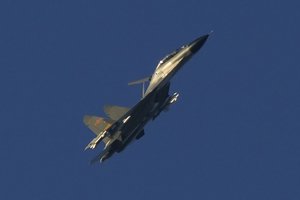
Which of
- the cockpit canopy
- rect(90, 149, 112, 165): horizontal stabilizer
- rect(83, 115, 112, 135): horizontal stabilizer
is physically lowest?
rect(90, 149, 112, 165): horizontal stabilizer

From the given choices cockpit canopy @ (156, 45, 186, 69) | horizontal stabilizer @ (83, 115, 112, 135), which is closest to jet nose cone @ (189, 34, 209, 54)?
cockpit canopy @ (156, 45, 186, 69)

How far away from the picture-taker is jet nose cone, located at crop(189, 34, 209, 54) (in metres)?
81.8

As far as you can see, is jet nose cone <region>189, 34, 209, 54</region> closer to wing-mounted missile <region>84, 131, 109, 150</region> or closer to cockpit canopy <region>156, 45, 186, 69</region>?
cockpit canopy <region>156, 45, 186, 69</region>

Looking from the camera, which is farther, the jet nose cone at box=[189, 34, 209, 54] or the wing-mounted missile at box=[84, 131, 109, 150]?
the wing-mounted missile at box=[84, 131, 109, 150]

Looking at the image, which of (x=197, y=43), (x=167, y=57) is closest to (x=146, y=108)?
(x=167, y=57)

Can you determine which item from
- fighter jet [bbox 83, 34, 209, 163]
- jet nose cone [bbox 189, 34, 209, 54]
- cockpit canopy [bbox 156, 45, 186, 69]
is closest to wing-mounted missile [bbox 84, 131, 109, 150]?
fighter jet [bbox 83, 34, 209, 163]

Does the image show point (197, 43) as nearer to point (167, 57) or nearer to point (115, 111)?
point (167, 57)

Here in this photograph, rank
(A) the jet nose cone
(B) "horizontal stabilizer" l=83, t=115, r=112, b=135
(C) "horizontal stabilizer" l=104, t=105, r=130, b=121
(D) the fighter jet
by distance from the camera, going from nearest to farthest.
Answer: (A) the jet nose cone
(D) the fighter jet
(C) "horizontal stabilizer" l=104, t=105, r=130, b=121
(B) "horizontal stabilizer" l=83, t=115, r=112, b=135

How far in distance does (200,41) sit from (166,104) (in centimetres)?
695

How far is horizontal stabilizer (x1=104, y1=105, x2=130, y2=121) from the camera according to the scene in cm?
8822

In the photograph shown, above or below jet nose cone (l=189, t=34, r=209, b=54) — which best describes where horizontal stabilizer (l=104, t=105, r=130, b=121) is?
above

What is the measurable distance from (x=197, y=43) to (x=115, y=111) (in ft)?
39.0

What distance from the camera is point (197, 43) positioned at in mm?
82312

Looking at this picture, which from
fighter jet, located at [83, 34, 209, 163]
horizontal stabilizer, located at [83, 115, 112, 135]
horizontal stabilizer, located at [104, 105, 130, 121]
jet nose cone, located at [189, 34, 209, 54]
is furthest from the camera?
horizontal stabilizer, located at [83, 115, 112, 135]
